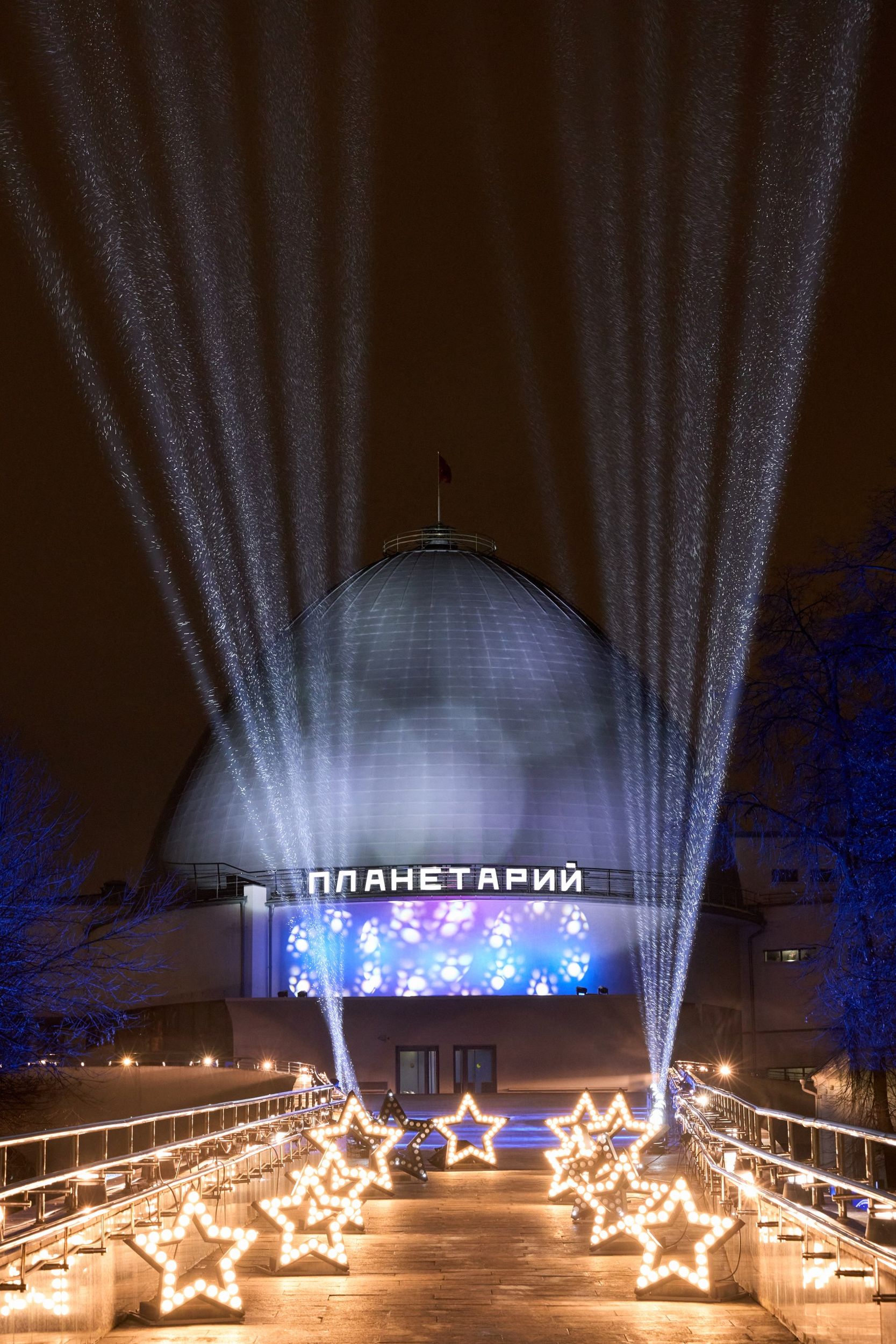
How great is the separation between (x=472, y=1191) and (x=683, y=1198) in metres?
10.0

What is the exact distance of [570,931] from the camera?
61.5 meters

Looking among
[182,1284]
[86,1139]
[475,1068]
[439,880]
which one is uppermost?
[439,880]

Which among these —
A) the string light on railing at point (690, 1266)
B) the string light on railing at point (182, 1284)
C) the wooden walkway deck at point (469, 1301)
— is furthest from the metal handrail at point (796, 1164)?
the string light on railing at point (182, 1284)

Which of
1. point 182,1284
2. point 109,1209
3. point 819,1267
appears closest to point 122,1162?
point 109,1209

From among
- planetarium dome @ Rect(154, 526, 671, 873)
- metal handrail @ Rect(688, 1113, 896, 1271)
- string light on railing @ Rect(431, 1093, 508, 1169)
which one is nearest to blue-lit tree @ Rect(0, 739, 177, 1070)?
string light on railing @ Rect(431, 1093, 508, 1169)

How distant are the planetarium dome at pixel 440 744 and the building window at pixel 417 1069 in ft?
27.4

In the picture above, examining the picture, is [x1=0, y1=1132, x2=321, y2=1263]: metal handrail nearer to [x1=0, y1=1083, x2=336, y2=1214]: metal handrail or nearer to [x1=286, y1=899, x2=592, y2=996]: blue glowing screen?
[x1=0, y1=1083, x2=336, y2=1214]: metal handrail

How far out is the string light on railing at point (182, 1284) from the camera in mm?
12039

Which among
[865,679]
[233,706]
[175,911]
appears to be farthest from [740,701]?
[233,706]

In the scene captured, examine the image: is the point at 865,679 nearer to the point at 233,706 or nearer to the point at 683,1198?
the point at 683,1198

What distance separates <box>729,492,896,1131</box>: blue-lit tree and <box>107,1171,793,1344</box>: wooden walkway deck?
23.4ft

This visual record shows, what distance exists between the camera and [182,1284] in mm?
12922

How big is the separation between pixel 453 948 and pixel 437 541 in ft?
81.6

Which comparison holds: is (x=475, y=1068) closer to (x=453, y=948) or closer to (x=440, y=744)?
(x=453, y=948)
